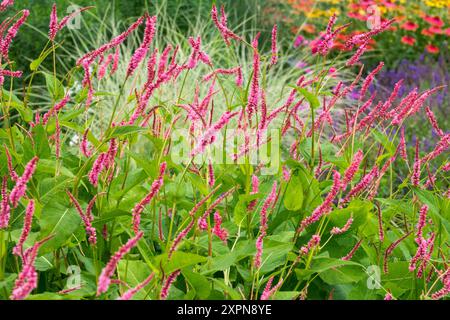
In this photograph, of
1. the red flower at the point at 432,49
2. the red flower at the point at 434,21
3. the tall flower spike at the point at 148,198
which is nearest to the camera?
the tall flower spike at the point at 148,198

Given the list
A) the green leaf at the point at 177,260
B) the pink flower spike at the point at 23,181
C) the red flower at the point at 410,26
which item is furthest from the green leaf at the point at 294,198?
the red flower at the point at 410,26

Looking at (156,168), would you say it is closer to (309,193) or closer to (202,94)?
(309,193)

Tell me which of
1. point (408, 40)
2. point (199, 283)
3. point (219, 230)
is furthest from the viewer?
point (408, 40)

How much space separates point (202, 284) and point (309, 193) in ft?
1.19

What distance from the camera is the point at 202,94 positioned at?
5340 millimetres

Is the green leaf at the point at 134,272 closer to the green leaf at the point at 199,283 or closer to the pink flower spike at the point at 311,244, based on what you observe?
the green leaf at the point at 199,283

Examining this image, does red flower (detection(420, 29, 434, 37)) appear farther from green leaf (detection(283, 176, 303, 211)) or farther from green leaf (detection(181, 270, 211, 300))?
green leaf (detection(181, 270, 211, 300))

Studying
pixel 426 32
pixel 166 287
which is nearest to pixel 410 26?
pixel 426 32

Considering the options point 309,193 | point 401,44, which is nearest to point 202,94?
point 401,44

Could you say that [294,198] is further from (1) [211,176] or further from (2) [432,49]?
(2) [432,49]

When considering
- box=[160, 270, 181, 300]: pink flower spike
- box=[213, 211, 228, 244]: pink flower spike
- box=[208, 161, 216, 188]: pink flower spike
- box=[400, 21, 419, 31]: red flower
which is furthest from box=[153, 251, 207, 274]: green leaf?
box=[400, 21, 419, 31]: red flower

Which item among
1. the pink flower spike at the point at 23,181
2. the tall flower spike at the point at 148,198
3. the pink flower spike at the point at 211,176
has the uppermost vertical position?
the pink flower spike at the point at 23,181

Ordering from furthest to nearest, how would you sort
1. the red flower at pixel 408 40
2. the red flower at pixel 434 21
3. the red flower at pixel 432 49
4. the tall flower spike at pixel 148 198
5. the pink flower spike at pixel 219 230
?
the red flower at pixel 434 21 → the red flower at pixel 408 40 → the red flower at pixel 432 49 → the pink flower spike at pixel 219 230 → the tall flower spike at pixel 148 198

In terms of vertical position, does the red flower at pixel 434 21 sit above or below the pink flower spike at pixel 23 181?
above
